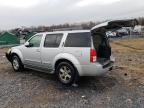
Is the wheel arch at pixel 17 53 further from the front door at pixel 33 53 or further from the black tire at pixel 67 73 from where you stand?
the black tire at pixel 67 73

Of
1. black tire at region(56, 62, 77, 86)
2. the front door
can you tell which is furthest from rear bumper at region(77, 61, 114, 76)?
the front door

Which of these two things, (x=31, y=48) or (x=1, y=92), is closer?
(x=1, y=92)

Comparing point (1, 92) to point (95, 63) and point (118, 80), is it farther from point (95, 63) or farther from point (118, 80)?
point (118, 80)

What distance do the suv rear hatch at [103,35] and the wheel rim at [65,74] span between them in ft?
3.39

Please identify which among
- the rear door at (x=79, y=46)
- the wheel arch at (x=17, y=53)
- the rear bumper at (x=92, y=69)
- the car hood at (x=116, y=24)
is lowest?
the rear bumper at (x=92, y=69)

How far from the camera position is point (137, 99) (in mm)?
5207

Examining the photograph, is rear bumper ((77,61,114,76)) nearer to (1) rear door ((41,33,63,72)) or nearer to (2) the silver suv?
(2) the silver suv

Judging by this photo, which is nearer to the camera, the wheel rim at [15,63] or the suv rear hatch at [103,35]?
the suv rear hatch at [103,35]

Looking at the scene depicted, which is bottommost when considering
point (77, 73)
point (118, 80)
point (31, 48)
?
point (118, 80)

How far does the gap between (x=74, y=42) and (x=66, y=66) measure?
811 millimetres

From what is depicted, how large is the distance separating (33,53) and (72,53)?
6.75 feet

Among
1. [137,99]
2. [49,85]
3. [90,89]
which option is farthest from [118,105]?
[49,85]

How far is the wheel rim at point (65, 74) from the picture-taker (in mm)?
6207

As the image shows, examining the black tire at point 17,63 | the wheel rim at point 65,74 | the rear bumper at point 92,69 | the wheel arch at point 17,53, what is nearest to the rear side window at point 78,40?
the rear bumper at point 92,69
